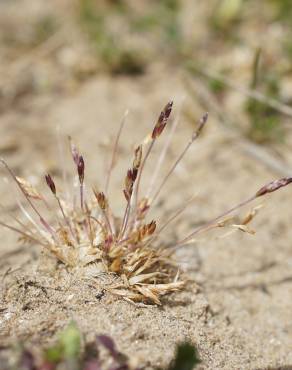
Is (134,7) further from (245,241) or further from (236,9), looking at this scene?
(245,241)

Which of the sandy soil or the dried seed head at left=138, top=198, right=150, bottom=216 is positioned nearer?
the sandy soil

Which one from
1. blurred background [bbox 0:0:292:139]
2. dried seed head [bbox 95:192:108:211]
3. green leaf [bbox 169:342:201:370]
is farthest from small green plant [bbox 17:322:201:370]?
blurred background [bbox 0:0:292:139]

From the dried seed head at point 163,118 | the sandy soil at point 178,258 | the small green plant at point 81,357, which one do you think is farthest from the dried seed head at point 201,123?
the small green plant at point 81,357

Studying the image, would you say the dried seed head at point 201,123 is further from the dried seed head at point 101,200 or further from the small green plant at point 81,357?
the small green plant at point 81,357

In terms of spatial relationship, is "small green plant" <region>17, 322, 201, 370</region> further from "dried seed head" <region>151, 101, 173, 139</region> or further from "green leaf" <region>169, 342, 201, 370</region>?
"dried seed head" <region>151, 101, 173, 139</region>

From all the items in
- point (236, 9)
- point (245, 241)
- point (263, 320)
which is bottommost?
point (263, 320)

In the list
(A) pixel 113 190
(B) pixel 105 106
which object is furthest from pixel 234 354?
(B) pixel 105 106

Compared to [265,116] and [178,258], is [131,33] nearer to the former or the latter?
[265,116]

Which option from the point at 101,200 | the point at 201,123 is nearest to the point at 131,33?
the point at 201,123
